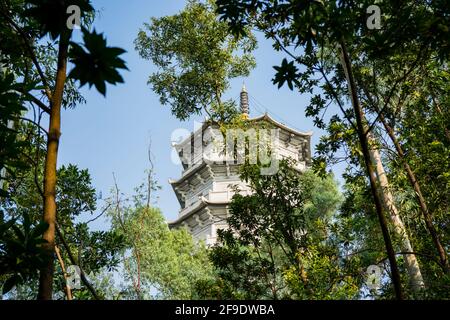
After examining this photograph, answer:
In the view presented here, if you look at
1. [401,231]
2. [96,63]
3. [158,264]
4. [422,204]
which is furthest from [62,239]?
[158,264]

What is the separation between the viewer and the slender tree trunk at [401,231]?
6.54m

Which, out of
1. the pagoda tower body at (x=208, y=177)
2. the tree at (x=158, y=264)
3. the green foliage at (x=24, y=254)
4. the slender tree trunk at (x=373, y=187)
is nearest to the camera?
the green foliage at (x=24, y=254)

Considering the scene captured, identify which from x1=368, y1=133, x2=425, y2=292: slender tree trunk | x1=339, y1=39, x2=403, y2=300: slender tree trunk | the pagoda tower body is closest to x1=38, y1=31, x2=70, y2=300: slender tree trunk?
x1=339, y1=39, x2=403, y2=300: slender tree trunk

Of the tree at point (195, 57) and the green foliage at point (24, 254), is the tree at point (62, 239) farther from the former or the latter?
the tree at point (195, 57)

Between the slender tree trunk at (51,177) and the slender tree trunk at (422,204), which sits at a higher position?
the slender tree trunk at (422,204)

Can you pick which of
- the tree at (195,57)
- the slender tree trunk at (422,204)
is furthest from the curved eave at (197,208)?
the slender tree trunk at (422,204)

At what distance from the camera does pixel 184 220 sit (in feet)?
84.9

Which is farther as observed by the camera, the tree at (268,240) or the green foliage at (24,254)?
the tree at (268,240)

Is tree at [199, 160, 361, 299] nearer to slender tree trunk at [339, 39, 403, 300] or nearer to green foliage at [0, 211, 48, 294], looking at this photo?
slender tree trunk at [339, 39, 403, 300]

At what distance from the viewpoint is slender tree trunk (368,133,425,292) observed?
6543 millimetres

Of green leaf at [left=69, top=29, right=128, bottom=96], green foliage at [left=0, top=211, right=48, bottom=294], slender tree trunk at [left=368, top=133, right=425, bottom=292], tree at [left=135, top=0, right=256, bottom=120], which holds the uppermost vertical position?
tree at [left=135, top=0, right=256, bottom=120]

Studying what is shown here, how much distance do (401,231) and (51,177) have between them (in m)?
5.68

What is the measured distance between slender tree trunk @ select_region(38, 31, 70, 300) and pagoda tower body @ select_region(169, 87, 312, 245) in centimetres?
2087

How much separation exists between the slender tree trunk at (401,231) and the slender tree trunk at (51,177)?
440 centimetres
